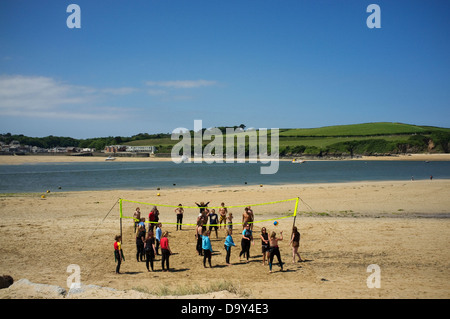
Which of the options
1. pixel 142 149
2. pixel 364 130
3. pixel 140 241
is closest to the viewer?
pixel 140 241

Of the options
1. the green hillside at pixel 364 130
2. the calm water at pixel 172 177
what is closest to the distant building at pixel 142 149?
the green hillside at pixel 364 130

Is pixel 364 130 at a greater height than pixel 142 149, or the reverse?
pixel 364 130

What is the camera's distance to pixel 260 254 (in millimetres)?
13164

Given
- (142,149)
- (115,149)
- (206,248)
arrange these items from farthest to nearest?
1. (115,149)
2. (142,149)
3. (206,248)

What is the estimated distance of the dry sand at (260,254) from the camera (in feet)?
30.2

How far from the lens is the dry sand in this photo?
30.2ft

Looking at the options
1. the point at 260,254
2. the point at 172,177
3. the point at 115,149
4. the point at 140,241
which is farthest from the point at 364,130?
the point at 140,241

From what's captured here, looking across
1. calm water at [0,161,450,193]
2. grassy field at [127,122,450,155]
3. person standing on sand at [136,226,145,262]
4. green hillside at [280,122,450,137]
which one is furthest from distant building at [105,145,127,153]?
person standing on sand at [136,226,145,262]

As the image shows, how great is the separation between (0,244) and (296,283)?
12.1 metres

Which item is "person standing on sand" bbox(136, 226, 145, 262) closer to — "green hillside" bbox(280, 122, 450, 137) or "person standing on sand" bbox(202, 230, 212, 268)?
"person standing on sand" bbox(202, 230, 212, 268)

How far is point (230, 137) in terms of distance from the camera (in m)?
152

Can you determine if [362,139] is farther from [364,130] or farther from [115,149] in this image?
[115,149]
